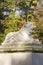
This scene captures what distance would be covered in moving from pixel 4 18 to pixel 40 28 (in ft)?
10.9

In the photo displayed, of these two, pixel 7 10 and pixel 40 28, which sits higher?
pixel 7 10

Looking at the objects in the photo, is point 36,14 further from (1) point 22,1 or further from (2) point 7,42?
(2) point 7,42

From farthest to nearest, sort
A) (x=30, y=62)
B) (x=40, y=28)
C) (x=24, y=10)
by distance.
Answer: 1. (x=24, y=10)
2. (x=40, y=28)
3. (x=30, y=62)

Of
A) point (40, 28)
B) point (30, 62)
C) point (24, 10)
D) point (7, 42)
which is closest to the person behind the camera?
point (30, 62)

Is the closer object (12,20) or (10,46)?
(10,46)

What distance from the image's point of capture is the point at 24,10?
19.2 metres

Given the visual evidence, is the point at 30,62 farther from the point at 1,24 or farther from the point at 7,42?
the point at 1,24

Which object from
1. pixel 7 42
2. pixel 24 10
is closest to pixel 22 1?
pixel 24 10

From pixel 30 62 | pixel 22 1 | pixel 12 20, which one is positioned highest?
pixel 22 1

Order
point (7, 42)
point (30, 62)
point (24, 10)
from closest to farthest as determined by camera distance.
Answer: point (30, 62) → point (7, 42) → point (24, 10)

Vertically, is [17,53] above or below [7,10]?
below

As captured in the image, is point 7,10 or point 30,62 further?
point 7,10

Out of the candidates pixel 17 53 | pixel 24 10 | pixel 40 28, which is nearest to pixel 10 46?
pixel 17 53

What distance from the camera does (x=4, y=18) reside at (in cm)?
1998
